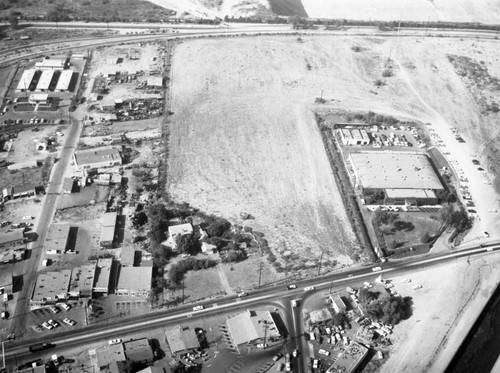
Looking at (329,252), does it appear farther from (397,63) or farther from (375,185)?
(397,63)

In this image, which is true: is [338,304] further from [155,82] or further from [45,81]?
[45,81]

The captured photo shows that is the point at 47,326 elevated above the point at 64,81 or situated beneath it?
situated beneath

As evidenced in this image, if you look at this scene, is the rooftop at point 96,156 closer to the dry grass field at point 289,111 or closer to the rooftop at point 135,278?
the dry grass field at point 289,111

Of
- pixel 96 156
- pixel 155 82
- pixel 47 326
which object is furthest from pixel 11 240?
pixel 155 82

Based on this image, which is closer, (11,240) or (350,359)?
(350,359)

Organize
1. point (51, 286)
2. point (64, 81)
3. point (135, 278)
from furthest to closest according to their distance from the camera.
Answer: point (64, 81) → point (135, 278) → point (51, 286)

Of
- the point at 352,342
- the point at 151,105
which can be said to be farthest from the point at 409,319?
the point at 151,105

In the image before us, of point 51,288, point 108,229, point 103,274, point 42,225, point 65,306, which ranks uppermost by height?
point 42,225
